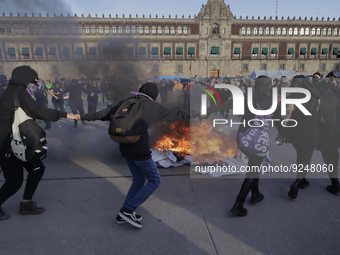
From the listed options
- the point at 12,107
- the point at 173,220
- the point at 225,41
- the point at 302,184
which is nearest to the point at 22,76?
the point at 12,107

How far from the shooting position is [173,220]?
2.69 metres

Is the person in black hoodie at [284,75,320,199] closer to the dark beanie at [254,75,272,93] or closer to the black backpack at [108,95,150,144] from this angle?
the dark beanie at [254,75,272,93]

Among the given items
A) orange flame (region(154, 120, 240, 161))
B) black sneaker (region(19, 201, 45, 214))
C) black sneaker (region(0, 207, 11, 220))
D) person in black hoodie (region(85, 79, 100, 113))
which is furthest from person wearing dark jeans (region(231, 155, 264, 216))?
person in black hoodie (region(85, 79, 100, 113))

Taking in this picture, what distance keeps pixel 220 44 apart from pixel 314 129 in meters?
46.3

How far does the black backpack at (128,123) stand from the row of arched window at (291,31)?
165 feet

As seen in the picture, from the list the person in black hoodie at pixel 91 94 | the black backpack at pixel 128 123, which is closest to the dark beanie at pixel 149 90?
the black backpack at pixel 128 123

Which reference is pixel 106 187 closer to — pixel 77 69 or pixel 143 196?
pixel 143 196

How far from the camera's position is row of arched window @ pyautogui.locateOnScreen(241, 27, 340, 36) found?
154 ft

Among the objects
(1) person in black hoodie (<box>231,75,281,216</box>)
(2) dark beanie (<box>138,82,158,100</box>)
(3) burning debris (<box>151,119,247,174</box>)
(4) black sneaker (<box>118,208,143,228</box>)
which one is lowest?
(4) black sneaker (<box>118,208,143,228</box>)

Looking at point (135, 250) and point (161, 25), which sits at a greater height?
point (161, 25)

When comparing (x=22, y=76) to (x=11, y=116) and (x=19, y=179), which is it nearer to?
(x=11, y=116)

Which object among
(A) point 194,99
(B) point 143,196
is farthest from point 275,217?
(A) point 194,99

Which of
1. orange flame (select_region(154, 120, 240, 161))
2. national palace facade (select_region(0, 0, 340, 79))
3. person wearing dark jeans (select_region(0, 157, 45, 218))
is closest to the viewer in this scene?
person wearing dark jeans (select_region(0, 157, 45, 218))

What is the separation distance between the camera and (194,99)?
13438mm
